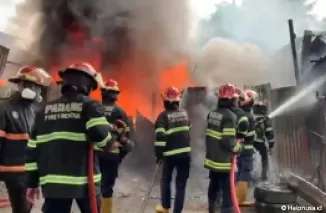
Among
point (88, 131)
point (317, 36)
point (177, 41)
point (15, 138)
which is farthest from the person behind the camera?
point (177, 41)

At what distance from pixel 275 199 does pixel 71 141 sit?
10.7 feet

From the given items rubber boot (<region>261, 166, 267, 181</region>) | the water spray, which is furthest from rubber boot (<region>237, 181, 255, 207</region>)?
rubber boot (<region>261, 166, 267, 181</region>)

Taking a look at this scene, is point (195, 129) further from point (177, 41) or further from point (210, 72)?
point (210, 72)

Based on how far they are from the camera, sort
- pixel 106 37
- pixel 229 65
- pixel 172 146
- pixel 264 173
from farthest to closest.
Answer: pixel 229 65
pixel 106 37
pixel 264 173
pixel 172 146

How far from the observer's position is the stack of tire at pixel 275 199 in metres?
5.26

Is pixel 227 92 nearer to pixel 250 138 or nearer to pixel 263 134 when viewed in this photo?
pixel 250 138

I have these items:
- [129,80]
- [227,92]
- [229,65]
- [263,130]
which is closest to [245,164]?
[263,130]

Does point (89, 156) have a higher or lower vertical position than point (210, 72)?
lower

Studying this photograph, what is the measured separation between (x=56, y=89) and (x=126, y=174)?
8.96ft

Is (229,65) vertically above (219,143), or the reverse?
(229,65)

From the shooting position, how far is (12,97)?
435cm

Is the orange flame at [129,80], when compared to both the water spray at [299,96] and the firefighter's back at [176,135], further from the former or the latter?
the firefighter's back at [176,135]

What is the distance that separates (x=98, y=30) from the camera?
41.8 ft

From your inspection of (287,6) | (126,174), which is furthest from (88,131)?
(287,6)
